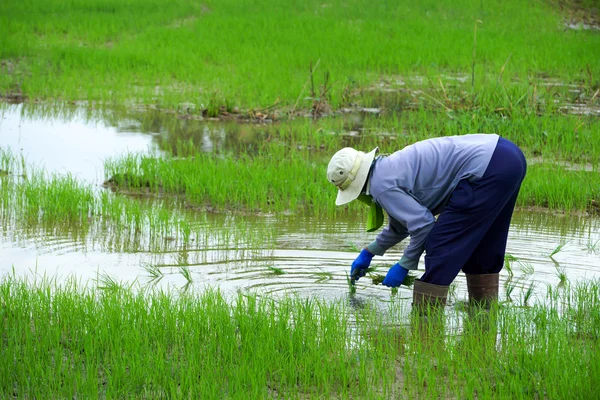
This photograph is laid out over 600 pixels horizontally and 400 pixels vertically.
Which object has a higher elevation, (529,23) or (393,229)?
(529,23)

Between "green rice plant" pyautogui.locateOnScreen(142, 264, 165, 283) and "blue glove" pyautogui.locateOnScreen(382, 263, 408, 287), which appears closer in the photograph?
"blue glove" pyautogui.locateOnScreen(382, 263, 408, 287)

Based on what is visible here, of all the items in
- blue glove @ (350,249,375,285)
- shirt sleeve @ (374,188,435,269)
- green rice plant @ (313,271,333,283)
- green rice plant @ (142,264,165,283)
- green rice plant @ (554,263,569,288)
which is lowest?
green rice plant @ (142,264,165,283)

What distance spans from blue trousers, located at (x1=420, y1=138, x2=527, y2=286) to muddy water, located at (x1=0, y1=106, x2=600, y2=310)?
441 millimetres

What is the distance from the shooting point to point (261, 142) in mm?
8828

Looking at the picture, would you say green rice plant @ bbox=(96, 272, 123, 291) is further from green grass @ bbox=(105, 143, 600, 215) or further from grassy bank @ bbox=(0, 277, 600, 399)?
green grass @ bbox=(105, 143, 600, 215)

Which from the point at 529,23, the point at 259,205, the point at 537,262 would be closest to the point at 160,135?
the point at 259,205

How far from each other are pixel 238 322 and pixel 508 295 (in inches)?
61.7

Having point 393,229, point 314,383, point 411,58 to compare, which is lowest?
point 314,383

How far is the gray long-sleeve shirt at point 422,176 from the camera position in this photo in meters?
3.76

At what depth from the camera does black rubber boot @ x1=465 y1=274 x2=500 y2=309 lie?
423 centimetres

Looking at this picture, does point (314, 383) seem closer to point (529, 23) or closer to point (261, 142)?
point (261, 142)

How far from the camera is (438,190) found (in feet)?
12.7

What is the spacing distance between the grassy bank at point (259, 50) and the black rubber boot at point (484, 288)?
17.6 ft

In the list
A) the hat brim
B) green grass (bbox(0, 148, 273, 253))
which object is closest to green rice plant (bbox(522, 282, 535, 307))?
the hat brim
